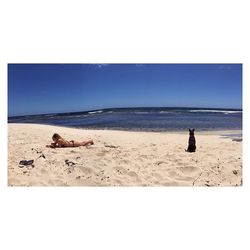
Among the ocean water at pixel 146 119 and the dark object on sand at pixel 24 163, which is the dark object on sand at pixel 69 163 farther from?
the ocean water at pixel 146 119

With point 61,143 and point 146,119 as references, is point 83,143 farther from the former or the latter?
point 146,119

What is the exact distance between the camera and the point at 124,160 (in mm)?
4715

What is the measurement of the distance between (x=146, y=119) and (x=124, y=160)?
32.9 inches

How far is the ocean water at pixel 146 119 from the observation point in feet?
16.3

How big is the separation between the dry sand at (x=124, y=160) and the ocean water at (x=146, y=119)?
11 cm

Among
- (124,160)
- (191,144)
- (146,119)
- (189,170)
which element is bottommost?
(189,170)

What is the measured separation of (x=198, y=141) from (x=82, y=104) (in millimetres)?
1489

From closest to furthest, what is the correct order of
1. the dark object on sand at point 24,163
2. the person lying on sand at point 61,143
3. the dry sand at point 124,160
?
1. the dry sand at point 124,160
2. the dark object on sand at point 24,163
3. the person lying on sand at point 61,143

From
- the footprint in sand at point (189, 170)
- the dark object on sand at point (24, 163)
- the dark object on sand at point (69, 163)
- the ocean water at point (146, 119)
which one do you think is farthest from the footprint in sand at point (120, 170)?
the dark object on sand at point (24, 163)

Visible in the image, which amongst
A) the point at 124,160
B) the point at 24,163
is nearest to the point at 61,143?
the point at 24,163

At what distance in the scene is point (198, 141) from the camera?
4883mm

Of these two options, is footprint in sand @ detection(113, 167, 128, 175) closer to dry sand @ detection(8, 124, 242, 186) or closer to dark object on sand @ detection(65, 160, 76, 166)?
dry sand @ detection(8, 124, 242, 186)

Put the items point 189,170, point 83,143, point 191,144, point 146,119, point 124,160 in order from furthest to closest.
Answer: point 146,119 → point 83,143 → point 191,144 → point 124,160 → point 189,170
